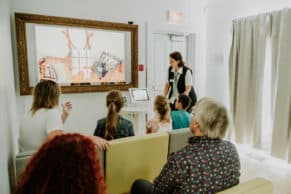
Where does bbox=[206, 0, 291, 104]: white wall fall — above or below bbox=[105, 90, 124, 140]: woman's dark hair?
above

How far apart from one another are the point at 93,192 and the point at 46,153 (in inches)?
7.9

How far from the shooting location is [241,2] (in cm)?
399

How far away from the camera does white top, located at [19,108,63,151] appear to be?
183 centimetres

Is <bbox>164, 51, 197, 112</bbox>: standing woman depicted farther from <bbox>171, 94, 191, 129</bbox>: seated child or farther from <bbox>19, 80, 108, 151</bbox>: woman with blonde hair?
<bbox>19, 80, 108, 151</bbox>: woman with blonde hair

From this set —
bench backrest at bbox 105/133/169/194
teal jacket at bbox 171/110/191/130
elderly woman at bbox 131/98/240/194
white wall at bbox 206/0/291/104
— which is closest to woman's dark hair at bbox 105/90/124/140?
bench backrest at bbox 105/133/169/194

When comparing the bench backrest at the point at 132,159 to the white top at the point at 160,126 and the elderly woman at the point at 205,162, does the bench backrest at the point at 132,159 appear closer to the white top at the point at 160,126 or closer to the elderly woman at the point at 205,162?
the white top at the point at 160,126

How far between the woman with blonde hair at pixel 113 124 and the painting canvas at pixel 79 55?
1.54 meters

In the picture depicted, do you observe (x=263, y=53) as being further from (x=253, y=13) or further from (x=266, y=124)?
(x=266, y=124)

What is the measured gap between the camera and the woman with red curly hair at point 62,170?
0.75m

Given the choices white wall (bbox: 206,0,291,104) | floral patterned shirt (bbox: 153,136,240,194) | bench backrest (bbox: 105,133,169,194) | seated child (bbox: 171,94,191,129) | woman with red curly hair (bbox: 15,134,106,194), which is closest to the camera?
woman with red curly hair (bbox: 15,134,106,194)

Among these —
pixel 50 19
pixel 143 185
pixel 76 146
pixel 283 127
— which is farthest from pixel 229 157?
pixel 50 19

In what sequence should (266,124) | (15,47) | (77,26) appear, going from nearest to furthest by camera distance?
(15,47) < (77,26) < (266,124)

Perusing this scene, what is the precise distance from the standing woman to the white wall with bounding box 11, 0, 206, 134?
571mm

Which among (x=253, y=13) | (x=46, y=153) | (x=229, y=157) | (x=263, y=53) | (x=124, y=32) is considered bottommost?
(x=229, y=157)
